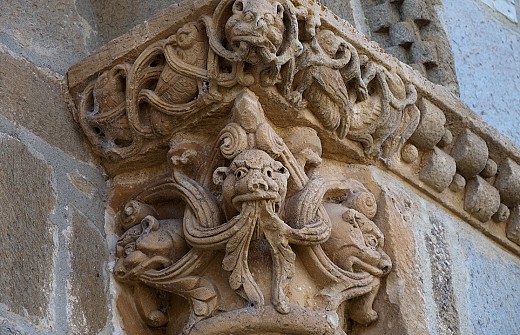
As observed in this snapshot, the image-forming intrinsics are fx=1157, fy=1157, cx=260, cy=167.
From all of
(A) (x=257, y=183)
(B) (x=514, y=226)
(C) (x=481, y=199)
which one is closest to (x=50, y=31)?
(A) (x=257, y=183)

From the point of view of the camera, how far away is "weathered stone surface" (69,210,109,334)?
Answer: 7.48 feet

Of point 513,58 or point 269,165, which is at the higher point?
point 269,165

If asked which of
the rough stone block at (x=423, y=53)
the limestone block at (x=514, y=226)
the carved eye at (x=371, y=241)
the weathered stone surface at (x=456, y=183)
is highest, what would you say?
the carved eye at (x=371, y=241)

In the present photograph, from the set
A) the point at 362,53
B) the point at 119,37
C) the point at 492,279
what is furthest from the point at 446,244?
the point at 119,37

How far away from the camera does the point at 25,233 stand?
225 centimetres

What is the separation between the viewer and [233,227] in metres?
2.22

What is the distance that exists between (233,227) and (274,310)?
0.18 metres

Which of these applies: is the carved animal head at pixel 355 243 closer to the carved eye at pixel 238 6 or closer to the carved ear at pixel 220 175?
the carved ear at pixel 220 175

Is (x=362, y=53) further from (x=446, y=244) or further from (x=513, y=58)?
(x=513, y=58)

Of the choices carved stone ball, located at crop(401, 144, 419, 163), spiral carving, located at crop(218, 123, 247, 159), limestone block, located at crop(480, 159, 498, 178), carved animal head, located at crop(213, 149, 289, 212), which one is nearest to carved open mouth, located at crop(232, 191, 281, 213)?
carved animal head, located at crop(213, 149, 289, 212)

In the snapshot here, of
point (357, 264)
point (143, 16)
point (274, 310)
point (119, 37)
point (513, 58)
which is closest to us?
point (274, 310)

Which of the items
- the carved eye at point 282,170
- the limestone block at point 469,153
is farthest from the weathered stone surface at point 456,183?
the carved eye at point 282,170

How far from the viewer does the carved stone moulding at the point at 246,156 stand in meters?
2.24

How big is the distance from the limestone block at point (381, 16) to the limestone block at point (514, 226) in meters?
0.57
